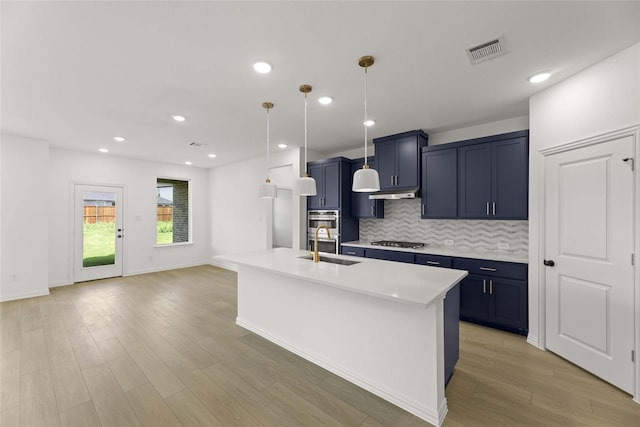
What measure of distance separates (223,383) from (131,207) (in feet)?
18.3

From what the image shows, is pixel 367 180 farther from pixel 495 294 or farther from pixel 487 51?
pixel 495 294

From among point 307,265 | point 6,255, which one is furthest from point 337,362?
point 6,255

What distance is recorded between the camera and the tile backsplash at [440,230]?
3582 mm

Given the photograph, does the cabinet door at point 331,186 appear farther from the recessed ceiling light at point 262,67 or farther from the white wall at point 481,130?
the recessed ceiling light at point 262,67

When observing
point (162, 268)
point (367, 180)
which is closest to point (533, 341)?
point (367, 180)

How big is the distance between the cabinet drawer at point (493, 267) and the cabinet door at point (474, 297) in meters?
0.10

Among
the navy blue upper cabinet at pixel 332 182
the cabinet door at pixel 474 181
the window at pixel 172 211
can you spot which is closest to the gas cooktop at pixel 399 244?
the cabinet door at pixel 474 181

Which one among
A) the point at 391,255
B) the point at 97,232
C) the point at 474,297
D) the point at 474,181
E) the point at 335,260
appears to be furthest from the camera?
the point at 97,232

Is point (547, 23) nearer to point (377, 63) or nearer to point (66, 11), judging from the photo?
point (377, 63)

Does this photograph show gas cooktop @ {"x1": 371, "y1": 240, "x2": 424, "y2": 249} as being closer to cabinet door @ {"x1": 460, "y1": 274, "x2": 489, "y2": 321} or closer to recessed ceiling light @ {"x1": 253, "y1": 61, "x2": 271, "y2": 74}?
cabinet door @ {"x1": 460, "y1": 274, "x2": 489, "y2": 321}

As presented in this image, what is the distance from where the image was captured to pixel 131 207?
20.3ft

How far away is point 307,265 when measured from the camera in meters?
2.74

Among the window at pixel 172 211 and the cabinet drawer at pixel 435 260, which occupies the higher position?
the window at pixel 172 211

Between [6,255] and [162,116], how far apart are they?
3.76 metres
